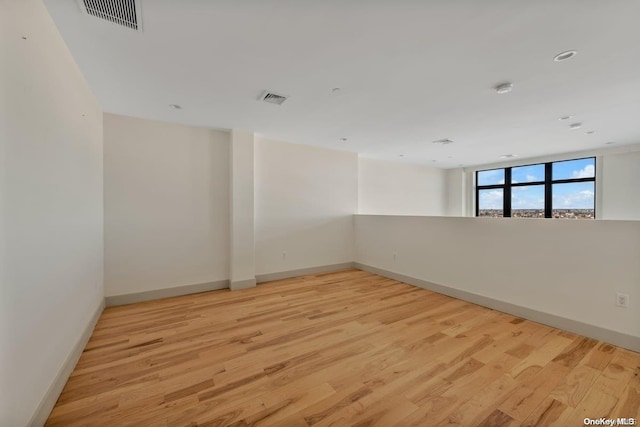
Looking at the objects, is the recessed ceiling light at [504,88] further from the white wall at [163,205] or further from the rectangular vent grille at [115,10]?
the white wall at [163,205]

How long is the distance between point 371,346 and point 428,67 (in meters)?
2.65

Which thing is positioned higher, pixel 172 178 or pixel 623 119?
pixel 623 119

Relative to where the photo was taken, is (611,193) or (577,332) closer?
(577,332)

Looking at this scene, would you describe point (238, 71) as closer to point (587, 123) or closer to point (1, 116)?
point (1, 116)

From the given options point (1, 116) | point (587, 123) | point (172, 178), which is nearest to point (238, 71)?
point (1, 116)

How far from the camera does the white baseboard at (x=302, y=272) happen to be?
452cm

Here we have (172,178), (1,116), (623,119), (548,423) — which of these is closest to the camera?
(1,116)

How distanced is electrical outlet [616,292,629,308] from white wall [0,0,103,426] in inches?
176

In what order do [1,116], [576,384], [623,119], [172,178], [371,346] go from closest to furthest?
[1,116] → [576,384] → [371,346] → [623,119] → [172,178]

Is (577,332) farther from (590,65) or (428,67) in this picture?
(428,67)

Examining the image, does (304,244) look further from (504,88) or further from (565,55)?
(565,55)

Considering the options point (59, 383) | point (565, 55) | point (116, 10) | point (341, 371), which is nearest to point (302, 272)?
point (341, 371)

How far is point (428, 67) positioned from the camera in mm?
2229

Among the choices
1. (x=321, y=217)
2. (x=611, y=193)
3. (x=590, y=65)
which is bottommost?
(x=321, y=217)
